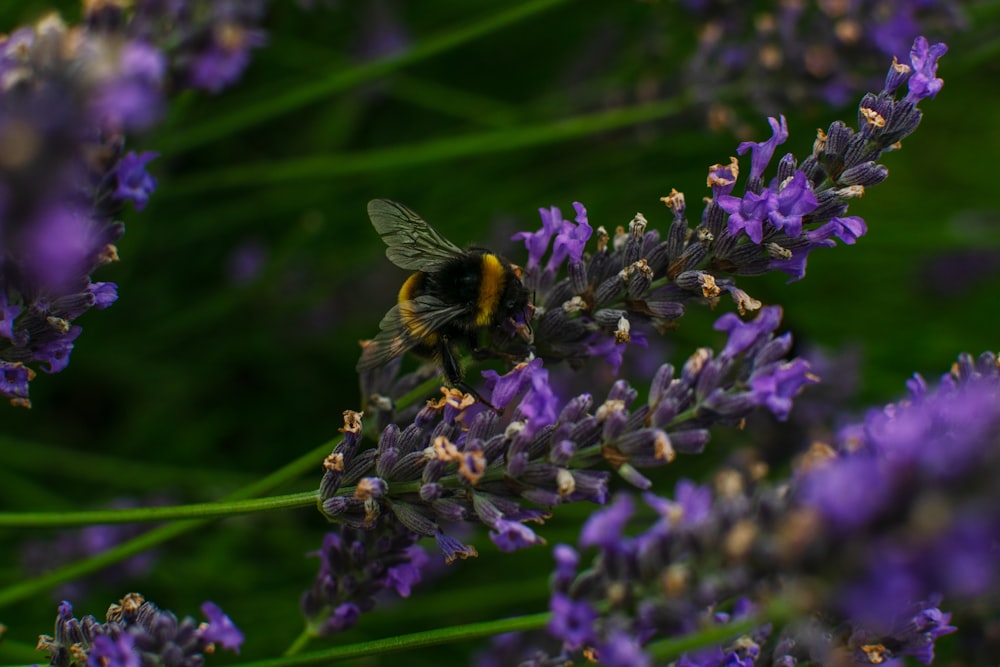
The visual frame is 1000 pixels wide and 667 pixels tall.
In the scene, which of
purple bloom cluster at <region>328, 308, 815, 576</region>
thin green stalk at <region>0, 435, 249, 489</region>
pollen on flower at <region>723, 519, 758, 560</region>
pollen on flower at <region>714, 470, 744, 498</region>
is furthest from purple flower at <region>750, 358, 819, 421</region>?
thin green stalk at <region>0, 435, 249, 489</region>

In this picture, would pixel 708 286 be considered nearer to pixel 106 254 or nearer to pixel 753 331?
pixel 753 331

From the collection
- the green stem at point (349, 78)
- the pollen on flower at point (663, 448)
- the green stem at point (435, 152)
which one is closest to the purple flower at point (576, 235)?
the pollen on flower at point (663, 448)

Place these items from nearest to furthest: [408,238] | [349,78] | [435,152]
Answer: [408,238], [349,78], [435,152]

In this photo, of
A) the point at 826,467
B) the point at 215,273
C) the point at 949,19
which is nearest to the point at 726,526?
the point at 826,467

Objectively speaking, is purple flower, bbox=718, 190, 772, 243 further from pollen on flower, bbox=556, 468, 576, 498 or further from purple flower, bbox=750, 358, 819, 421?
pollen on flower, bbox=556, 468, 576, 498

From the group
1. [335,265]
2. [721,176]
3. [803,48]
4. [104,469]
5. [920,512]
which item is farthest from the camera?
[335,265]

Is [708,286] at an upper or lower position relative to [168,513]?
upper

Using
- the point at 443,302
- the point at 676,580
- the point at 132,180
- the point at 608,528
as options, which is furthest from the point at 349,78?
the point at 676,580
